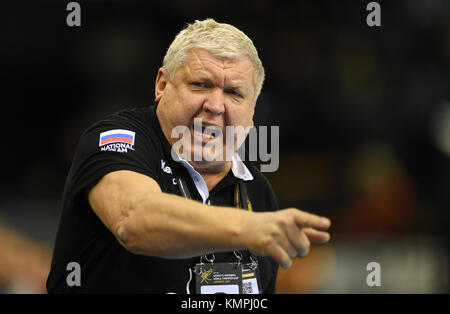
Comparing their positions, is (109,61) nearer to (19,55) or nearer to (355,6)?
(19,55)

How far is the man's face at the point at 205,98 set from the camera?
3.07 meters

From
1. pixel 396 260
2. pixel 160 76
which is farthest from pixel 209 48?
pixel 396 260

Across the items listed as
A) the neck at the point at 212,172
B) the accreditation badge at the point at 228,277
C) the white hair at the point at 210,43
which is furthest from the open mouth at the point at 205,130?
the accreditation badge at the point at 228,277

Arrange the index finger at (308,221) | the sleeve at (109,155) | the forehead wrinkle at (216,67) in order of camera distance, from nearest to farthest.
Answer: the index finger at (308,221) < the sleeve at (109,155) < the forehead wrinkle at (216,67)

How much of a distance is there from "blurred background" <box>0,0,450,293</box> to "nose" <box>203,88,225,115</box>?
4681 millimetres

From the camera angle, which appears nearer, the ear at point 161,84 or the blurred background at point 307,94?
the ear at point 161,84

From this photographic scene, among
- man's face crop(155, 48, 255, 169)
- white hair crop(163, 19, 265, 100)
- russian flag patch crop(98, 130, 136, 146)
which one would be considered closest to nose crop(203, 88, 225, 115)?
man's face crop(155, 48, 255, 169)

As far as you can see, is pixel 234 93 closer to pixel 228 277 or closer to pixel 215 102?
pixel 215 102

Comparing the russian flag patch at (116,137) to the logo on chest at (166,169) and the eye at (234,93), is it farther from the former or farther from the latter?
the eye at (234,93)

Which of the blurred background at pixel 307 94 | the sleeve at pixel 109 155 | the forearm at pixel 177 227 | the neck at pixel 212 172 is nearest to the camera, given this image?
the forearm at pixel 177 227

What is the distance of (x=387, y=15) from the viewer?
8461 mm

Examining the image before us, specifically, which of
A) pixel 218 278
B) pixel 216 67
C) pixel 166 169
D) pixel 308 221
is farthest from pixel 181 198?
pixel 216 67

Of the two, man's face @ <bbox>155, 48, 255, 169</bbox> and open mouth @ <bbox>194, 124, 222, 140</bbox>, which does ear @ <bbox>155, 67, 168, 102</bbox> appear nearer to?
man's face @ <bbox>155, 48, 255, 169</bbox>
